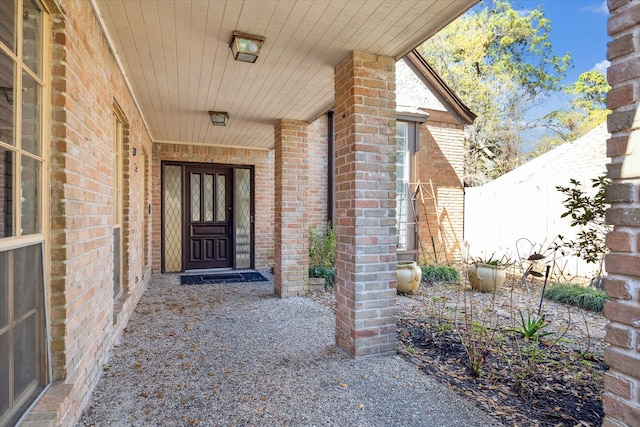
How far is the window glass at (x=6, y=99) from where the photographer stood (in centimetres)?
145

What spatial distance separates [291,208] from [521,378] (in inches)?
131

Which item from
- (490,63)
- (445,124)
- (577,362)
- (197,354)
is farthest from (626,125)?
(490,63)

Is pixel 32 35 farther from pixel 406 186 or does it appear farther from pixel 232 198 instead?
pixel 406 186

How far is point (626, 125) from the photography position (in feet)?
3.55

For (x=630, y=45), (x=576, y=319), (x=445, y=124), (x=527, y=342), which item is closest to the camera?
(x=630, y=45)

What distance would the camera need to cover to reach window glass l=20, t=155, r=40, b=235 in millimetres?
1653

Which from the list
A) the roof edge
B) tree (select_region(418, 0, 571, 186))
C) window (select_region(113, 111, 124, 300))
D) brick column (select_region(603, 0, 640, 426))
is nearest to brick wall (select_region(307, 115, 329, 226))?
the roof edge

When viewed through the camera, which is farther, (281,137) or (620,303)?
(281,137)

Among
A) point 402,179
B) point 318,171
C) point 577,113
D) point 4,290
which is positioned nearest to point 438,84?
point 402,179

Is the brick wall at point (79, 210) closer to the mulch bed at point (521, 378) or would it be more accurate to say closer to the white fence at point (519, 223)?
the mulch bed at point (521, 378)

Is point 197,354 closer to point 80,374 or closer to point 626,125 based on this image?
point 80,374

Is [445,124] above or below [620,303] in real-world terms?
above

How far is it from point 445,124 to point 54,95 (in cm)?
799

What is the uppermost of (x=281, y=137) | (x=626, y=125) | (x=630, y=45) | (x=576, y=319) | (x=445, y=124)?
(x=445, y=124)
